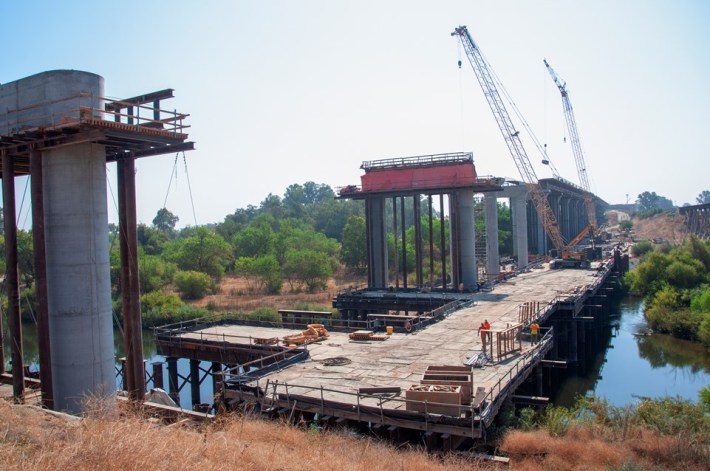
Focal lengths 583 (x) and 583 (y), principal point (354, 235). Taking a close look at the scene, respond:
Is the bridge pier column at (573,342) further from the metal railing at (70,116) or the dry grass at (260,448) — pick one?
the metal railing at (70,116)

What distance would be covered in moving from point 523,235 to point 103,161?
6239 cm

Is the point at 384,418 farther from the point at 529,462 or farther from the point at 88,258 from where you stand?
the point at 88,258

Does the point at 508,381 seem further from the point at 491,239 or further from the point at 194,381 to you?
the point at 491,239

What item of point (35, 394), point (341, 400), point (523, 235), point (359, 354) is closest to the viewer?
point (341, 400)

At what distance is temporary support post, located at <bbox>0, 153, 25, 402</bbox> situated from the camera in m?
18.5

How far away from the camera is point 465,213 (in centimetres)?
4903

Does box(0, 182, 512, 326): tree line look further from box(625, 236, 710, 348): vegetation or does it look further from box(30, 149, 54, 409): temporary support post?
box(30, 149, 54, 409): temporary support post

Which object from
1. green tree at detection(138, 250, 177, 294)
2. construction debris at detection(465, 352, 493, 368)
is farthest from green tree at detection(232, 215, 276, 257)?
construction debris at detection(465, 352, 493, 368)

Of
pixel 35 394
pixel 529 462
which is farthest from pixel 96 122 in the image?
pixel 529 462

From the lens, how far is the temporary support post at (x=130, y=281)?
19.0 metres

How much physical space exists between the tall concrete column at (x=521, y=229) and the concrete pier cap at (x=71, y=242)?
60530 millimetres

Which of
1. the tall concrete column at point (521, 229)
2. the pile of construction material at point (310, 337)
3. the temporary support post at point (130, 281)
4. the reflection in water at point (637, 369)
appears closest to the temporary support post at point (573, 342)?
the reflection in water at point (637, 369)

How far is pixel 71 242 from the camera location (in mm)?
17438

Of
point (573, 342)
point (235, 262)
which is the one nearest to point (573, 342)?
point (573, 342)
